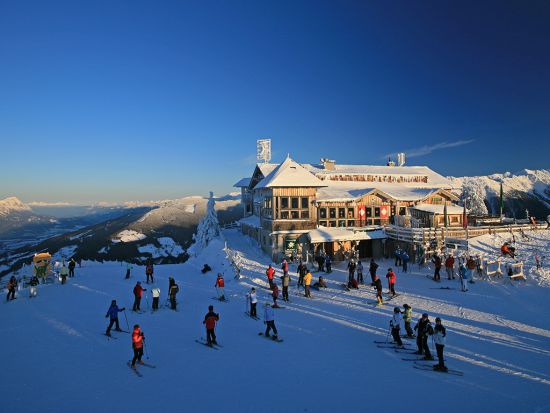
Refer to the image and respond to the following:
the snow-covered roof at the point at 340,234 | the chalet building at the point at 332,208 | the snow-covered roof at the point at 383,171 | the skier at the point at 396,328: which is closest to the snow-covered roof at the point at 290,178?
the chalet building at the point at 332,208

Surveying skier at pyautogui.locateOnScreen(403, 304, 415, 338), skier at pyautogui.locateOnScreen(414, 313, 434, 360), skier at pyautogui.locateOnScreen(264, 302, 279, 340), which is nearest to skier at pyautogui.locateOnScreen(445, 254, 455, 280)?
skier at pyautogui.locateOnScreen(403, 304, 415, 338)

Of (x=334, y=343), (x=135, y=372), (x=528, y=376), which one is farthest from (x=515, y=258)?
(x=135, y=372)

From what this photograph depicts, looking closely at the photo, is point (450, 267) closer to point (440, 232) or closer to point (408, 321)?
point (440, 232)

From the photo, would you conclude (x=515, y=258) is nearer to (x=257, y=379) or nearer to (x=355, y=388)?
(x=355, y=388)

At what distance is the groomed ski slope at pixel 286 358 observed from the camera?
907 centimetres

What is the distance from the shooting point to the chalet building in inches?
1169

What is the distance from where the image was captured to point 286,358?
38.7 ft

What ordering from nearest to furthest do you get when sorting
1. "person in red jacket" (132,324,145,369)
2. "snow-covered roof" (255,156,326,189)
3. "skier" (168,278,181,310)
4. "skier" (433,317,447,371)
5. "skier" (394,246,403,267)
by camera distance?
1. "skier" (433,317,447,371)
2. "person in red jacket" (132,324,145,369)
3. "skier" (168,278,181,310)
4. "skier" (394,246,403,267)
5. "snow-covered roof" (255,156,326,189)

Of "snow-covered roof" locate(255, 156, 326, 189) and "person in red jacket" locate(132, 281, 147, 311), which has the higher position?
"snow-covered roof" locate(255, 156, 326, 189)

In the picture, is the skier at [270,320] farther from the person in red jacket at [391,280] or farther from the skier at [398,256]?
the skier at [398,256]

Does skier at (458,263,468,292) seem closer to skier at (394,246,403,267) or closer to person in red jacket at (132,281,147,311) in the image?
skier at (394,246,403,267)

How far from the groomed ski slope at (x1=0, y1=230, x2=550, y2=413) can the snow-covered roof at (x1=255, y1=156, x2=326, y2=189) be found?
11581mm

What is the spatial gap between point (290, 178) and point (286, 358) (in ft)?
64.9

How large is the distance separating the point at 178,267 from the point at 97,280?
6909 millimetres
